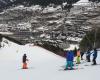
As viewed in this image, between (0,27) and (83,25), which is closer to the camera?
(83,25)

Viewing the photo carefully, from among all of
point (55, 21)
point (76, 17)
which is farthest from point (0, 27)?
point (76, 17)

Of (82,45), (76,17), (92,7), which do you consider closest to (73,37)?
(76,17)

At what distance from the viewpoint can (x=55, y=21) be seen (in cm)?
17038

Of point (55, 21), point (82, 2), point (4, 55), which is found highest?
point (82, 2)

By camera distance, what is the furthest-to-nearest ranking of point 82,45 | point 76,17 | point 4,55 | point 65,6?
1. point 65,6
2. point 76,17
3. point 82,45
4. point 4,55

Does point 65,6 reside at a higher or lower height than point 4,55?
higher

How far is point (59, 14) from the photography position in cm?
18288

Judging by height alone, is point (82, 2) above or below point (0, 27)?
above

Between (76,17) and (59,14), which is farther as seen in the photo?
(59,14)

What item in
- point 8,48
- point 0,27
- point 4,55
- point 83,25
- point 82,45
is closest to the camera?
point 4,55

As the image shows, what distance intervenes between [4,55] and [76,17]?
4734 inches

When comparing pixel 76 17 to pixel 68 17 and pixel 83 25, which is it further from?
pixel 83 25

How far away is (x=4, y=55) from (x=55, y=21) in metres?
125

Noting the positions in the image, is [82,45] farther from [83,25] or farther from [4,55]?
[83,25]
